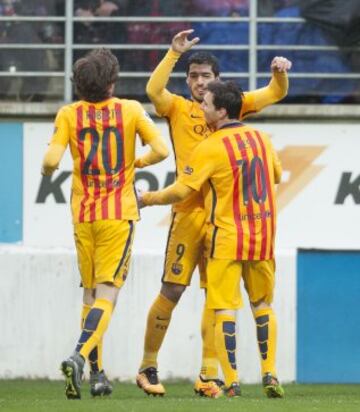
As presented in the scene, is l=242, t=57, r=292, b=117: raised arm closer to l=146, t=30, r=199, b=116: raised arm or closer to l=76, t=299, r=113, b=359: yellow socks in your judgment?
l=146, t=30, r=199, b=116: raised arm

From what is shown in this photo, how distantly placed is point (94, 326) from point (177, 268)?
40.2 inches

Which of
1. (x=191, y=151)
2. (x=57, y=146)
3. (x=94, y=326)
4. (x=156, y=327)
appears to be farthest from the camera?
(x=156, y=327)

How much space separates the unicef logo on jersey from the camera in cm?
1065

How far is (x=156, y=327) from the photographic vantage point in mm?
10852

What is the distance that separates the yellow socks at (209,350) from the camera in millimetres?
10711

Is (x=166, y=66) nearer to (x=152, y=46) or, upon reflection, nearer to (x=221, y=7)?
(x=152, y=46)

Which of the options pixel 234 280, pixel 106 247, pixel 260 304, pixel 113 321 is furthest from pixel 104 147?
pixel 113 321

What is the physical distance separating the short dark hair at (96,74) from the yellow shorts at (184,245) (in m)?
1.07

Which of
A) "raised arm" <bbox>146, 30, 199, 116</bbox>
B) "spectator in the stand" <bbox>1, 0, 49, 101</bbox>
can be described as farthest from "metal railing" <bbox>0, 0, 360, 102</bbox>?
"raised arm" <bbox>146, 30, 199, 116</bbox>

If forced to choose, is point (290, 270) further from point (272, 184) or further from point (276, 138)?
point (272, 184)

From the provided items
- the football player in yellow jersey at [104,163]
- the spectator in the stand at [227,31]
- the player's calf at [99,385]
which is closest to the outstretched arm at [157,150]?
the football player in yellow jersey at [104,163]

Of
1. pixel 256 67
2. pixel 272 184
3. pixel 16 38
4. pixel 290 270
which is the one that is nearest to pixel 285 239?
pixel 290 270

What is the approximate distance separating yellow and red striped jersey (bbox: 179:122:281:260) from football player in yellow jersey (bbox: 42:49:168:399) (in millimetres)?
317

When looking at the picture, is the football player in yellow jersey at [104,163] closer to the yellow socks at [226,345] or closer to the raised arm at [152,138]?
the raised arm at [152,138]
